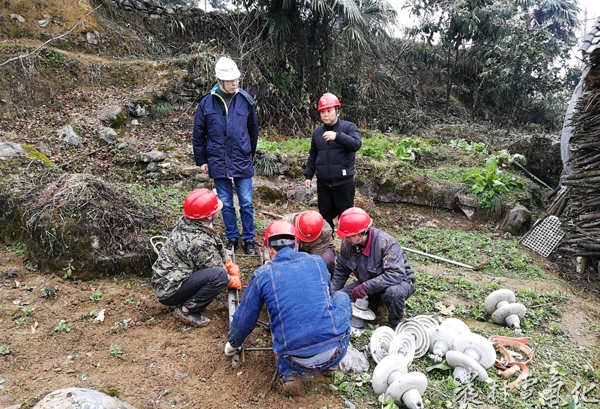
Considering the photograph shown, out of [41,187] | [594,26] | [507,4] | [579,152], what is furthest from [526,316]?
[507,4]

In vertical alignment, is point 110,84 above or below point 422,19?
below

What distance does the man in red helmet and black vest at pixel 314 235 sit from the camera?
3.69 metres

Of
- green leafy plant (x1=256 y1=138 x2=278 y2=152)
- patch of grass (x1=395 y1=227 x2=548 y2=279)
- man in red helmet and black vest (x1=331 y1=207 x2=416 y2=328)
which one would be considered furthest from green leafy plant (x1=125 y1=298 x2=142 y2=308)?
green leafy plant (x1=256 y1=138 x2=278 y2=152)

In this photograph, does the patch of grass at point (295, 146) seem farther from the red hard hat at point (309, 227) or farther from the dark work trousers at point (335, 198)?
the red hard hat at point (309, 227)

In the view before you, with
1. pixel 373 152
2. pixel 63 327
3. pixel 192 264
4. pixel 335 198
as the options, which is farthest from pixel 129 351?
pixel 373 152

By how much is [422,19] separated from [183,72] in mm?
8573

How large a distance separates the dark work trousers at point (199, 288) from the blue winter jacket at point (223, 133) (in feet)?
4.36

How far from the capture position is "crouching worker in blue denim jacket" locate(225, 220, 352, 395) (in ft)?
8.32

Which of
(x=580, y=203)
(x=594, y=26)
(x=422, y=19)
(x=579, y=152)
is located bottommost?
(x=580, y=203)

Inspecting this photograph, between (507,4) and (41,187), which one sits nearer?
(41,187)

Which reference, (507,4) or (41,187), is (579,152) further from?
(507,4)

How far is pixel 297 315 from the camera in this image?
2.53m

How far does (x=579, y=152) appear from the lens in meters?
6.13

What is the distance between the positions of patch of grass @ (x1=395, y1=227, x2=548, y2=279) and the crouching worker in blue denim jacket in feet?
11.0
